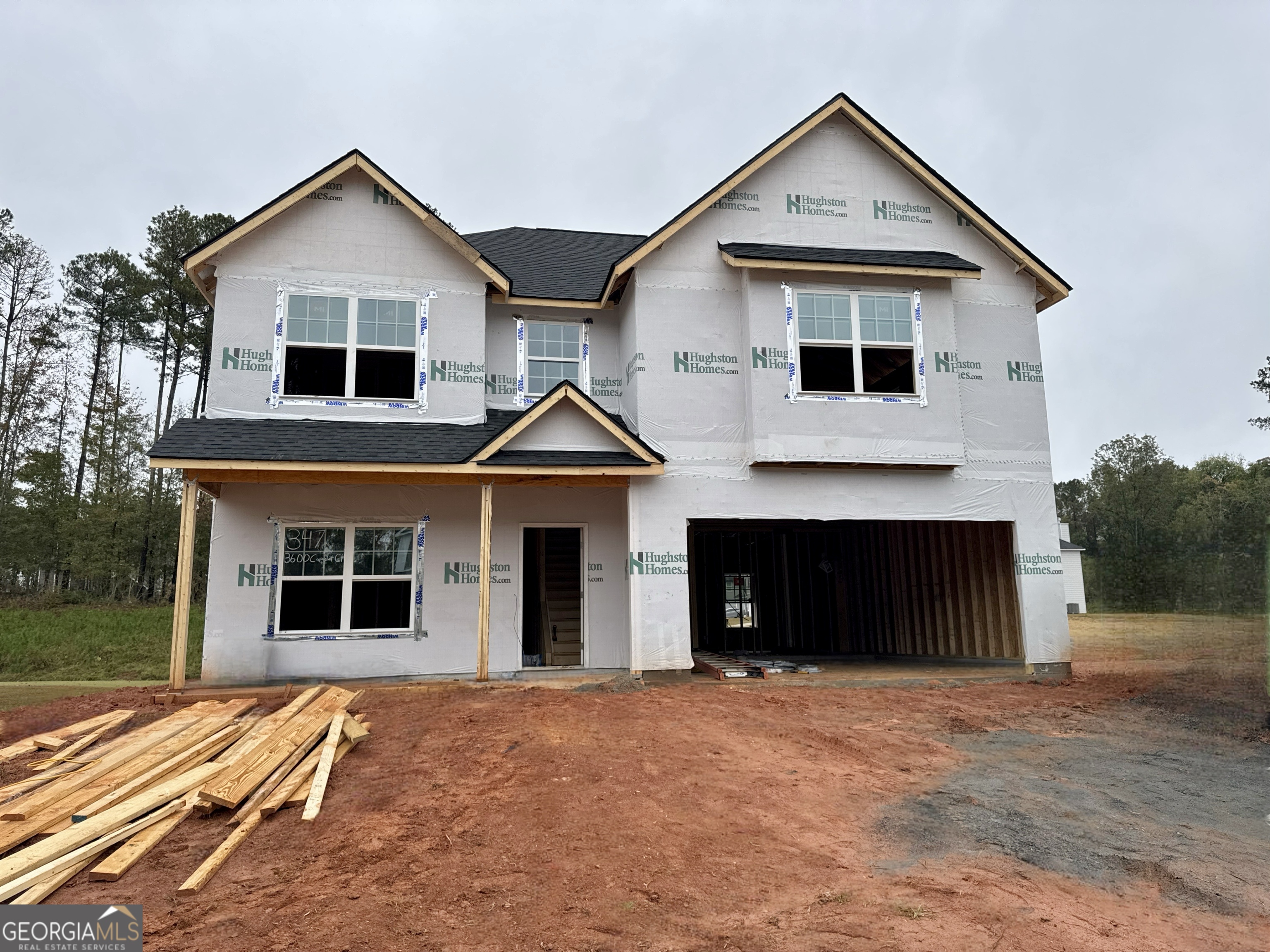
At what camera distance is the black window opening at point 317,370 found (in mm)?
12727

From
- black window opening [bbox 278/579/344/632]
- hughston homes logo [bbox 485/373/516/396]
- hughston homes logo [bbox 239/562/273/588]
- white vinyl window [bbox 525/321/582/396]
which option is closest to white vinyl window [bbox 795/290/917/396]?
white vinyl window [bbox 525/321/582/396]

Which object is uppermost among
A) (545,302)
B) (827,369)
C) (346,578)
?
(545,302)

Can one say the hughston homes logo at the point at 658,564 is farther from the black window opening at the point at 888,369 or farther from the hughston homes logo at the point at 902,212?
the hughston homes logo at the point at 902,212

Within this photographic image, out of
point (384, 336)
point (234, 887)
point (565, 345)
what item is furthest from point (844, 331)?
point (234, 887)

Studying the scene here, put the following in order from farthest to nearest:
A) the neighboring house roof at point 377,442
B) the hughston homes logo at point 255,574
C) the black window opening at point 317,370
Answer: the black window opening at point 317,370, the hughston homes logo at point 255,574, the neighboring house roof at point 377,442

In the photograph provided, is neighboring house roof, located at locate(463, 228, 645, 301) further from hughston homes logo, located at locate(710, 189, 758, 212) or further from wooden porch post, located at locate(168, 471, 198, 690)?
wooden porch post, located at locate(168, 471, 198, 690)

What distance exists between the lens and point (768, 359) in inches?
499

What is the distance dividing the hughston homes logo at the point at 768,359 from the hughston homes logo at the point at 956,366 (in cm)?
263

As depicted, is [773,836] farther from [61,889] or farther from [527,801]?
[61,889]

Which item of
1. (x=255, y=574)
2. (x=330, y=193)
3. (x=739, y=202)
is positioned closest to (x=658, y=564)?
(x=255, y=574)

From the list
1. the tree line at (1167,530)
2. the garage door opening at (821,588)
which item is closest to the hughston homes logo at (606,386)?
the garage door opening at (821,588)

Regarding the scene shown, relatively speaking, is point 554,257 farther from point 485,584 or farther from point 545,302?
point 485,584

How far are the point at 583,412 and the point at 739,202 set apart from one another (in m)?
4.78

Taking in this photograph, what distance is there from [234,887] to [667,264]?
1083cm
